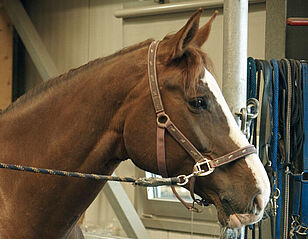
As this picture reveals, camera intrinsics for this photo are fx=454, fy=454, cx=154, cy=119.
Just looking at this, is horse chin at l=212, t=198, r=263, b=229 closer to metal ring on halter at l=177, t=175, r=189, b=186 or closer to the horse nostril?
the horse nostril

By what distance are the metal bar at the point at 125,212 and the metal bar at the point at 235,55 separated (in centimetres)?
174

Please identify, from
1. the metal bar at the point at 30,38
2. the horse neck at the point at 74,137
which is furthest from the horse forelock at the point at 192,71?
the metal bar at the point at 30,38

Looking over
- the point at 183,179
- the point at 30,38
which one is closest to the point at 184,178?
the point at 183,179

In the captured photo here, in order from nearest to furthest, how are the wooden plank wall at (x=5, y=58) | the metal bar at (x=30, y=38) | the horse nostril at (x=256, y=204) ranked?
1. the horse nostril at (x=256, y=204)
2. the metal bar at (x=30, y=38)
3. the wooden plank wall at (x=5, y=58)

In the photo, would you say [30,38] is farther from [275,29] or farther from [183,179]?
[183,179]

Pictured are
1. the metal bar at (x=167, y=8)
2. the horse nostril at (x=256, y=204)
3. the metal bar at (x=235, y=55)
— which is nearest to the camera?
the horse nostril at (x=256, y=204)

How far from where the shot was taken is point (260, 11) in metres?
3.05

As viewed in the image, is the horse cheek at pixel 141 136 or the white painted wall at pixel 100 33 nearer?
the horse cheek at pixel 141 136

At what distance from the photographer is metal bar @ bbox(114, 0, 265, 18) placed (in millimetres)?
3125

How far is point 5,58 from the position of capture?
4.07 m

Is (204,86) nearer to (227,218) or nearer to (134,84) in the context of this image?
(134,84)

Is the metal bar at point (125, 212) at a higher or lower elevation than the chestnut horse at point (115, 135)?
lower

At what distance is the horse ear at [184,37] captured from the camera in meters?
1.34

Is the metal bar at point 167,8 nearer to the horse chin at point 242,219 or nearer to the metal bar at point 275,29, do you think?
the metal bar at point 275,29
